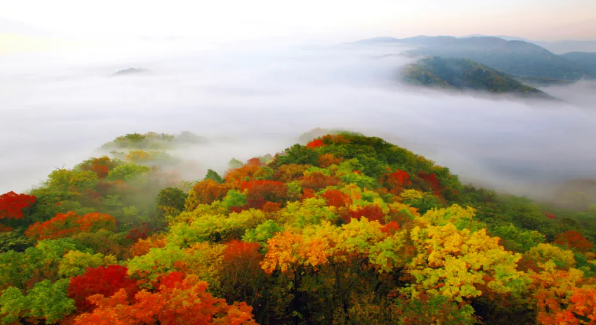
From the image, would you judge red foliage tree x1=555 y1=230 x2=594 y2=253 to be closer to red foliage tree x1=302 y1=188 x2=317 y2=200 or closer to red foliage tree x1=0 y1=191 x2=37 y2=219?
red foliage tree x1=302 y1=188 x2=317 y2=200

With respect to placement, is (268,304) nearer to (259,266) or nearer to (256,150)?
(259,266)

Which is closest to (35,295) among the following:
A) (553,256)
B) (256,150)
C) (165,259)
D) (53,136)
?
(165,259)

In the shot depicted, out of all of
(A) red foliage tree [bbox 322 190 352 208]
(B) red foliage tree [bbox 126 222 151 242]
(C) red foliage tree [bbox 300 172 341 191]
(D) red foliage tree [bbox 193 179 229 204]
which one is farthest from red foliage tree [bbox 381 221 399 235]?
(D) red foliage tree [bbox 193 179 229 204]

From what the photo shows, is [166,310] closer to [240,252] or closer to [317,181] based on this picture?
[240,252]

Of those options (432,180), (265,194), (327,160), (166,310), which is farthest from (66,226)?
(432,180)

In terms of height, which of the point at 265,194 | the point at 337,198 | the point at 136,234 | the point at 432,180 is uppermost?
the point at 337,198

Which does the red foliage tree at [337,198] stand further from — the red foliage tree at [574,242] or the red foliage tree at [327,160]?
the red foliage tree at [574,242]

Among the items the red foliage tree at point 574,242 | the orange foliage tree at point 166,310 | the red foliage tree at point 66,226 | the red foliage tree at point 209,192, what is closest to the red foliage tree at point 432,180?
the red foliage tree at point 574,242
